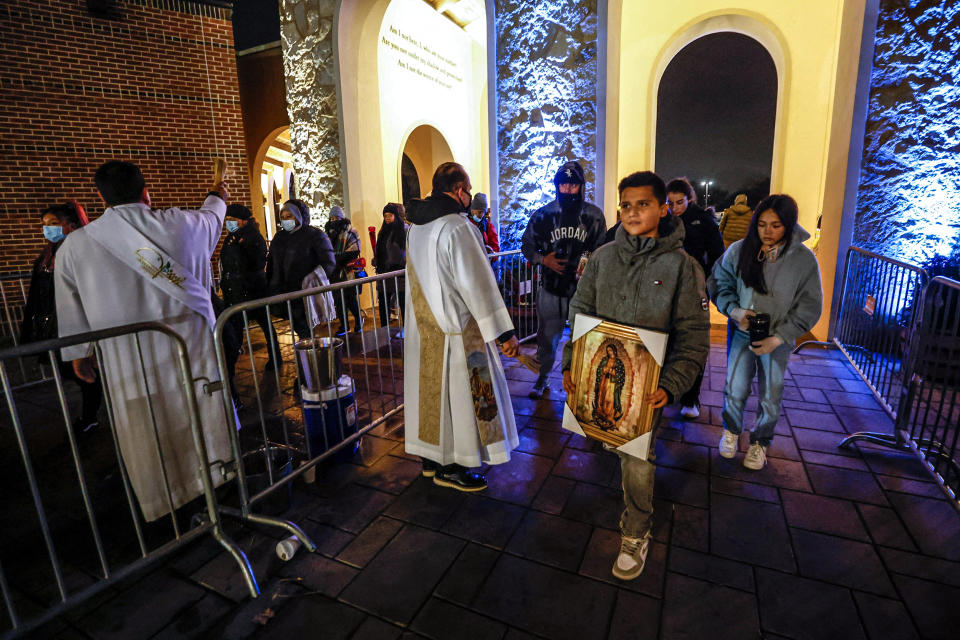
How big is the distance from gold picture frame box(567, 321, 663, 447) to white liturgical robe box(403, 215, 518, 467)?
0.61m

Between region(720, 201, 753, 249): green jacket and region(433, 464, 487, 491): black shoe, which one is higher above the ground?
region(720, 201, 753, 249): green jacket

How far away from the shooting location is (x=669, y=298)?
2.03m

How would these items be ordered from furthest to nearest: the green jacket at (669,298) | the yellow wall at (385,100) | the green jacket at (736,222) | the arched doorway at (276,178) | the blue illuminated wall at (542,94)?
the arched doorway at (276,178), the yellow wall at (385,100), the green jacket at (736,222), the blue illuminated wall at (542,94), the green jacket at (669,298)

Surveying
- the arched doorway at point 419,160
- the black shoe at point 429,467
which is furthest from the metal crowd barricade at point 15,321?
the arched doorway at point 419,160

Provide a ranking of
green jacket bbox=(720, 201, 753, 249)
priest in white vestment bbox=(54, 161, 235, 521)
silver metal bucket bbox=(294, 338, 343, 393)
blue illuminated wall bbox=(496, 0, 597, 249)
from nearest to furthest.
Result: priest in white vestment bbox=(54, 161, 235, 521)
silver metal bucket bbox=(294, 338, 343, 393)
blue illuminated wall bbox=(496, 0, 597, 249)
green jacket bbox=(720, 201, 753, 249)

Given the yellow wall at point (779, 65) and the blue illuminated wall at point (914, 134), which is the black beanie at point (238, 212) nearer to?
the yellow wall at point (779, 65)

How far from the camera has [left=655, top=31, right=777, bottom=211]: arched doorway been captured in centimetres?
1071

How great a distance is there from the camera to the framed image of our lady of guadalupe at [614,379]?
1.91 m

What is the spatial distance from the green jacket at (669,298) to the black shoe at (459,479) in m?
1.33

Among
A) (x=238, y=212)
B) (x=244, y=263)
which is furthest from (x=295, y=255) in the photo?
(x=238, y=212)

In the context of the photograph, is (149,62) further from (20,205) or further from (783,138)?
(783,138)

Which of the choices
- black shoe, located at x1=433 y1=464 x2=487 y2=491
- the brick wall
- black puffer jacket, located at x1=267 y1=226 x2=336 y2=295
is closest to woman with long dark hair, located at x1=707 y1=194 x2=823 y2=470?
black shoe, located at x1=433 y1=464 x2=487 y2=491

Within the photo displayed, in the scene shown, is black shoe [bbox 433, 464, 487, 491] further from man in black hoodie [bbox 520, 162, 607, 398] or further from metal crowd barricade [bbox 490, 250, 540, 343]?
metal crowd barricade [bbox 490, 250, 540, 343]

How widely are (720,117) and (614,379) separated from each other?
449 inches
